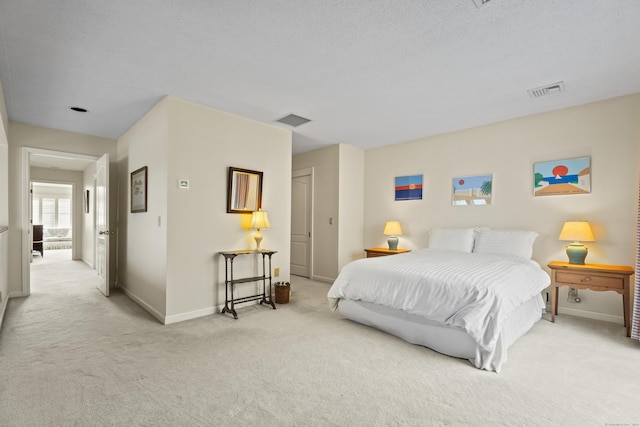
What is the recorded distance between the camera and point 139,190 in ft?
13.5

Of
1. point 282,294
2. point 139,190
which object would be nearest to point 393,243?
point 282,294

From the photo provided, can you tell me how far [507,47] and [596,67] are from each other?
1.04 metres

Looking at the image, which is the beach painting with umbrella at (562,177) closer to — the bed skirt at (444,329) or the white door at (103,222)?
the bed skirt at (444,329)

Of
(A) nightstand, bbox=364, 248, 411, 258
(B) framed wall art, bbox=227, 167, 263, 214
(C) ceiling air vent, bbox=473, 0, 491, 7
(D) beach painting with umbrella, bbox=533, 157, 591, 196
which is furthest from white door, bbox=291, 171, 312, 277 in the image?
(C) ceiling air vent, bbox=473, 0, 491, 7

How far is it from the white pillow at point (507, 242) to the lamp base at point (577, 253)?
0.38 meters

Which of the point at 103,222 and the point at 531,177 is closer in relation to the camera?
the point at 531,177

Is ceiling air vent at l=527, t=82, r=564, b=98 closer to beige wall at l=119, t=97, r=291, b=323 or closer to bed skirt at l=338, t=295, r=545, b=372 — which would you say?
bed skirt at l=338, t=295, r=545, b=372

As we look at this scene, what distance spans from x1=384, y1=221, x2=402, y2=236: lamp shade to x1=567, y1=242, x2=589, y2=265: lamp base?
7.32ft

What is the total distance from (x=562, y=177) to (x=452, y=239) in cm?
148

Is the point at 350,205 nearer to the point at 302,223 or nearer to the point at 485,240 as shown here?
the point at 302,223

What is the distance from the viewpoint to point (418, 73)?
115 inches

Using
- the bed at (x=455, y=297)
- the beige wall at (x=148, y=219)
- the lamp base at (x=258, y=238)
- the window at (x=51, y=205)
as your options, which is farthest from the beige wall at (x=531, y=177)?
the window at (x=51, y=205)

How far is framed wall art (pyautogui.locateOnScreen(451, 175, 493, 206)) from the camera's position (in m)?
4.42

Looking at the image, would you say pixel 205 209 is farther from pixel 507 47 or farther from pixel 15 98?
pixel 507 47
